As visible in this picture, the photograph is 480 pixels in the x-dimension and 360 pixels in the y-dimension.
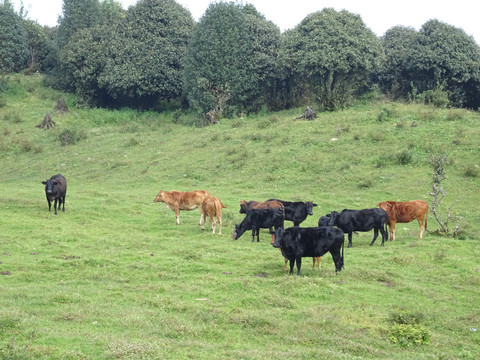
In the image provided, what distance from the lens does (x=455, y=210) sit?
21875mm

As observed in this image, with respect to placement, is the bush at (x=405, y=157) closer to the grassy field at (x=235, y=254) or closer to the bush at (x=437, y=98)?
the grassy field at (x=235, y=254)

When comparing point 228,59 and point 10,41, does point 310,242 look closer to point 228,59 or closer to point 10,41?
point 228,59

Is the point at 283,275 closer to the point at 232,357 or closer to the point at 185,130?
the point at 232,357

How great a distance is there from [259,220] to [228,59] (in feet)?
88.1

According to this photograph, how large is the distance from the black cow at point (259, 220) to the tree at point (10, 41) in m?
41.0

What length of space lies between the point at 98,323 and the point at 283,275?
489 cm

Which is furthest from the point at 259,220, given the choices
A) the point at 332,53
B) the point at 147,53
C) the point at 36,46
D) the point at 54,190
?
the point at 36,46

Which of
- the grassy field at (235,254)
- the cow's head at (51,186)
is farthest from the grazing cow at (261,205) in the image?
the cow's head at (51,186)

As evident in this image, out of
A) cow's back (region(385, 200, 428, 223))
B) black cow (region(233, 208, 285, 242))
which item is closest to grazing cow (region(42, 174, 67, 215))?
black cow (region(233, 208, 285, 242))

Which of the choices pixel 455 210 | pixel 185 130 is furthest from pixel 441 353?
pixel 185 130

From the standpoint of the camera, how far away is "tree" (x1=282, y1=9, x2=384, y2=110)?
38.5 metres

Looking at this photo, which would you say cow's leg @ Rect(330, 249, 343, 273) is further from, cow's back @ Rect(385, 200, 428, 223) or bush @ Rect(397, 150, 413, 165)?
bush @ Rect(397, 150, 413, 165)

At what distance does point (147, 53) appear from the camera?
46.1 m

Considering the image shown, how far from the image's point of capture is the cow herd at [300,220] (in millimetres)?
13500
